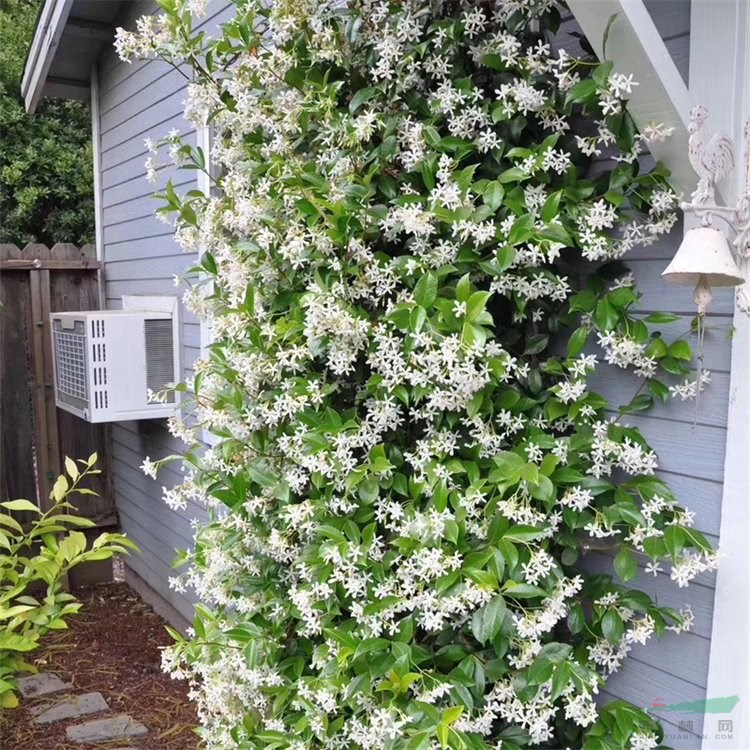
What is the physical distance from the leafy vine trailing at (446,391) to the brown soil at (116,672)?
5.06ft

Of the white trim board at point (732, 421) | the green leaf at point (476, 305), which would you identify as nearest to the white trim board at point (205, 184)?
the green leaf at point (476, 305)

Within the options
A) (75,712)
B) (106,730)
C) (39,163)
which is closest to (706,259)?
(106,730)

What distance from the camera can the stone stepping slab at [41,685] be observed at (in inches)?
142

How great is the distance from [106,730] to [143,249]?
2460 millimetres

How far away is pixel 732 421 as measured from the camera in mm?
1523

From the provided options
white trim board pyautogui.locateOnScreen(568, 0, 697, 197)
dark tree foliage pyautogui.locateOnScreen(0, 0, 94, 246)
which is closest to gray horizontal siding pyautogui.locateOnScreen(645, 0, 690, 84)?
white trim board pyautogui.locateOnScreen(568, 0, 697, 197)

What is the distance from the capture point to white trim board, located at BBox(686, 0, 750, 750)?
4.83 ft

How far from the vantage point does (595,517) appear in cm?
161

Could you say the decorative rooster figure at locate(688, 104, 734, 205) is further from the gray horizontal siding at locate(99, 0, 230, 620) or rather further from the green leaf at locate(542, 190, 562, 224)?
the gray horizontal siding at locate(99, 0, 230, 620)

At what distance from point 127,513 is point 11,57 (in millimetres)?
7886

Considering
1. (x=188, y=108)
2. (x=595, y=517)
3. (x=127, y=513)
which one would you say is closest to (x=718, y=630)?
(x=595, y=517)

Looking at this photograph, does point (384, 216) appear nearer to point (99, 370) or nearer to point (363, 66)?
point (363, 66)

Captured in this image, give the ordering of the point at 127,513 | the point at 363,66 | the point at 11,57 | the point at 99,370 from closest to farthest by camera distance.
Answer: the point at 363,66, the point at 99,370, the point at 127,513, the point at 11,57

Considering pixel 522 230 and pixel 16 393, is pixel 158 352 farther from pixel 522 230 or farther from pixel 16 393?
pixel 522 230
